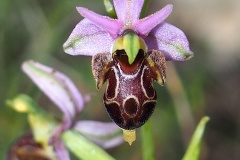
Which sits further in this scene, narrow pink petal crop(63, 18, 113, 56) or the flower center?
narrow pink petal crop(63, 18, 113, 56)

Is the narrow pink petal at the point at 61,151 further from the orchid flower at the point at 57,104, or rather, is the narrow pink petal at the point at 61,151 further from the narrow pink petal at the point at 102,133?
the narrow pink petal at the point at 102,133

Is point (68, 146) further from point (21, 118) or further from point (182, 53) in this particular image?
point (21, 118)

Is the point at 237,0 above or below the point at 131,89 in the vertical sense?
below

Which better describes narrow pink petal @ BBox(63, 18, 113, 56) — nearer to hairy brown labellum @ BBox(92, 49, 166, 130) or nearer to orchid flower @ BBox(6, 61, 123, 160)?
hairy brown labellum @ BBox(92, 49, 166, 130)

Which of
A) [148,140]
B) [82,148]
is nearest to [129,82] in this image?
[148,140]

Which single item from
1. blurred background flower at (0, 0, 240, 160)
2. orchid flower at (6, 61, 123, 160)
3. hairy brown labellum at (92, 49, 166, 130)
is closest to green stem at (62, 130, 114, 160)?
orchid flower at (6, 61, 123, 160)

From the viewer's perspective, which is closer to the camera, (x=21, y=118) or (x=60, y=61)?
(x=21, y=118)

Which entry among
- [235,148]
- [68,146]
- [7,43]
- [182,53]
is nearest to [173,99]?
[235,148]
